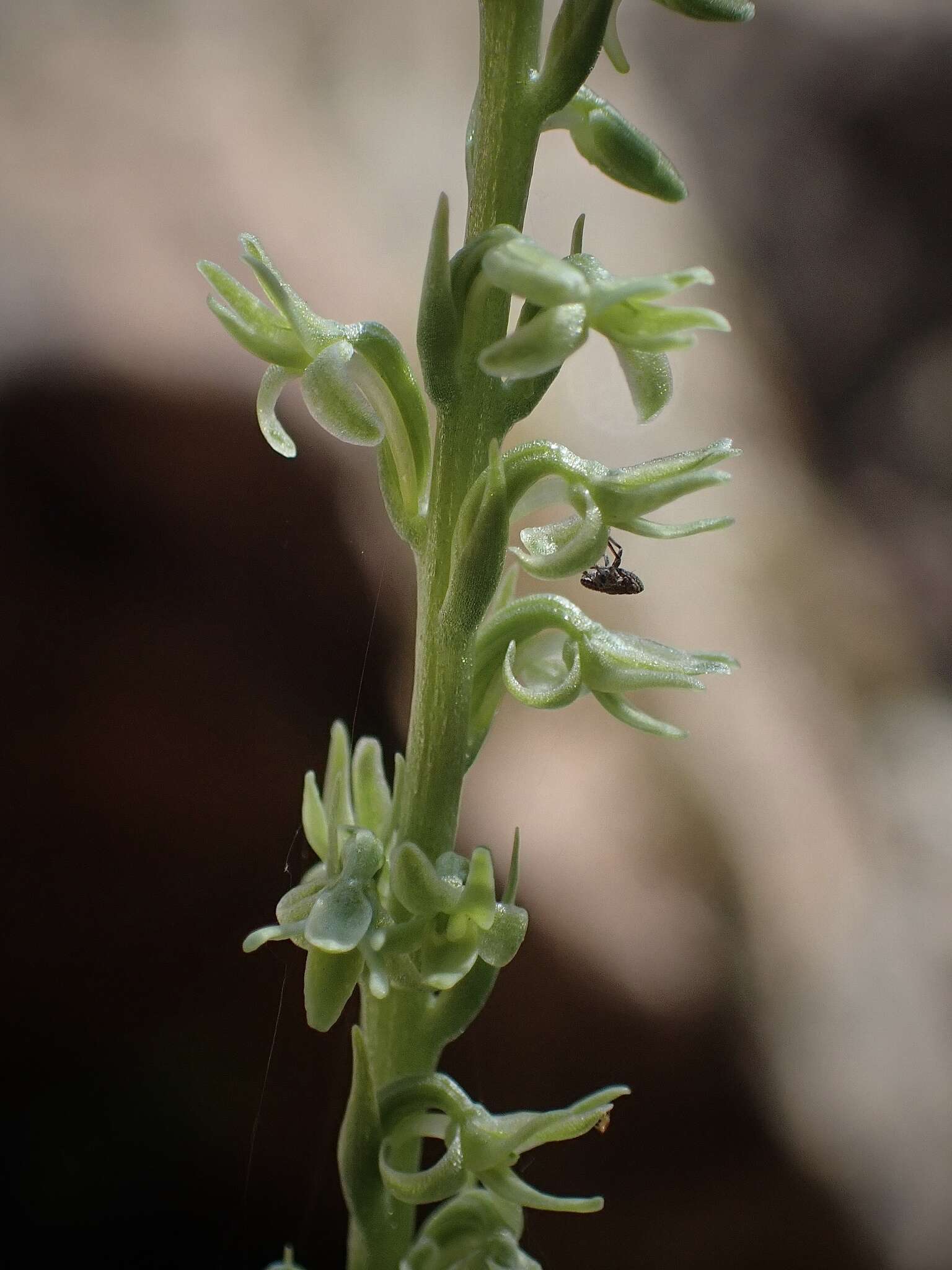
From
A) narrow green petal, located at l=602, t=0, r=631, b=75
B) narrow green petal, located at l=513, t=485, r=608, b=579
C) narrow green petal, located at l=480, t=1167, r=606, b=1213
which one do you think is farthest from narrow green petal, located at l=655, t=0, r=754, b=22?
narrow green petal, located at l=480, t=1167, r=606, b=1213

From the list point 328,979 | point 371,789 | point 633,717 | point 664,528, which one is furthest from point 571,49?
point 328,979

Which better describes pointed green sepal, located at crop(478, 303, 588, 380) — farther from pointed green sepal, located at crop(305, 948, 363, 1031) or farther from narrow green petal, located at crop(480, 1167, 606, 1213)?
narrow green petal, located at crop(480, 1167, 606, 1213)

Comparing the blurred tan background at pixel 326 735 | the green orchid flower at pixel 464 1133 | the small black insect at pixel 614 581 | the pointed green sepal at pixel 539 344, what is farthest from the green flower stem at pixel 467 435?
the blurred tan background at pixel 326 735

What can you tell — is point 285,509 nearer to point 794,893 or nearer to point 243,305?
point 243,305

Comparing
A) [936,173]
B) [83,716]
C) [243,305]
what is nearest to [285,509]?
[83,716]

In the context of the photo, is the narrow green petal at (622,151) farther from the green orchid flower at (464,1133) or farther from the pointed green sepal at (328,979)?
the green orchid flower at (464,1133)
